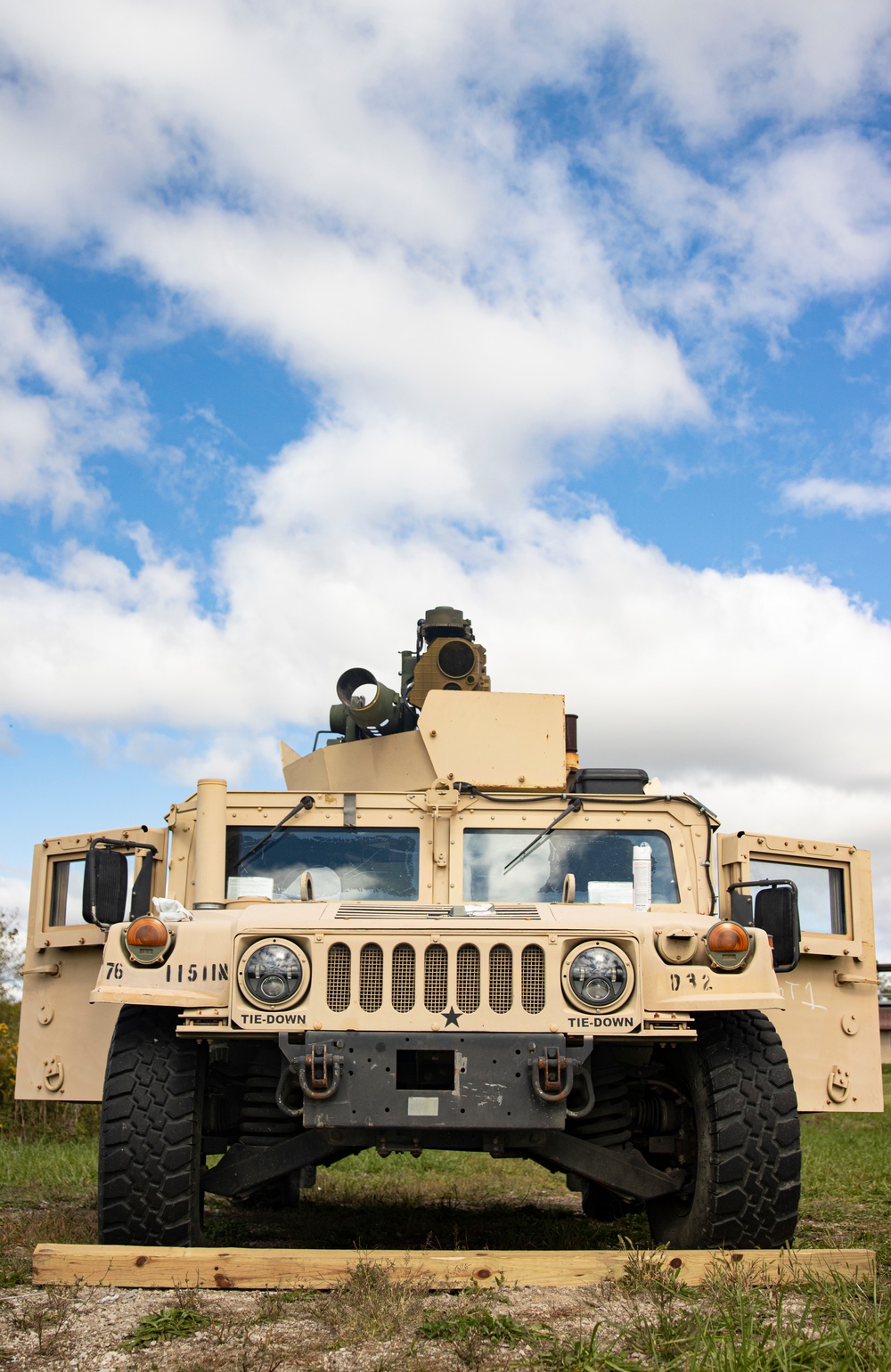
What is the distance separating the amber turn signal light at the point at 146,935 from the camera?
482 cm

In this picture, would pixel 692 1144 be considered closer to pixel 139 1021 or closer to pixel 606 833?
pixel 606 833

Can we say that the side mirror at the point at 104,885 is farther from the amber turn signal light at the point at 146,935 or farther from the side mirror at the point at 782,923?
the side mirror at the point at 782,923

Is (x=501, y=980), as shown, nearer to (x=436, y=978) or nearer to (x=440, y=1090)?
(x=436, y=978)

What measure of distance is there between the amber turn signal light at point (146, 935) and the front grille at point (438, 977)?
631 mm

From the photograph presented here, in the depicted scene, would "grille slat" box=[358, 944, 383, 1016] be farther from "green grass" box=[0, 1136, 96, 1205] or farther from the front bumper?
"green grass" box=[0, 1136, 96, 1205]

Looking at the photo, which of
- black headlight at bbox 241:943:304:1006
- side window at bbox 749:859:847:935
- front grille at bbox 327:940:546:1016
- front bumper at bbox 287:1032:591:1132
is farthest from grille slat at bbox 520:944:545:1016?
side window at bbox 749:859:847:935

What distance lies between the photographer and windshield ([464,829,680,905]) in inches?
241

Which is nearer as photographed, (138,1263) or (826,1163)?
(138,1263)

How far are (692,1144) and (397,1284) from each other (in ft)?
4.70

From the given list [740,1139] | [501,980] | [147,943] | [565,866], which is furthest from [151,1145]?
[565,866]

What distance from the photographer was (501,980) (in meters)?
4.67

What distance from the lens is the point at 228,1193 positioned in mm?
4879

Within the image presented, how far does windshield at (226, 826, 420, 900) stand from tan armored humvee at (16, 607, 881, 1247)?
10 millimetres

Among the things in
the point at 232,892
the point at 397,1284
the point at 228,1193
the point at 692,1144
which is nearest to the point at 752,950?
the point at 692,1144
